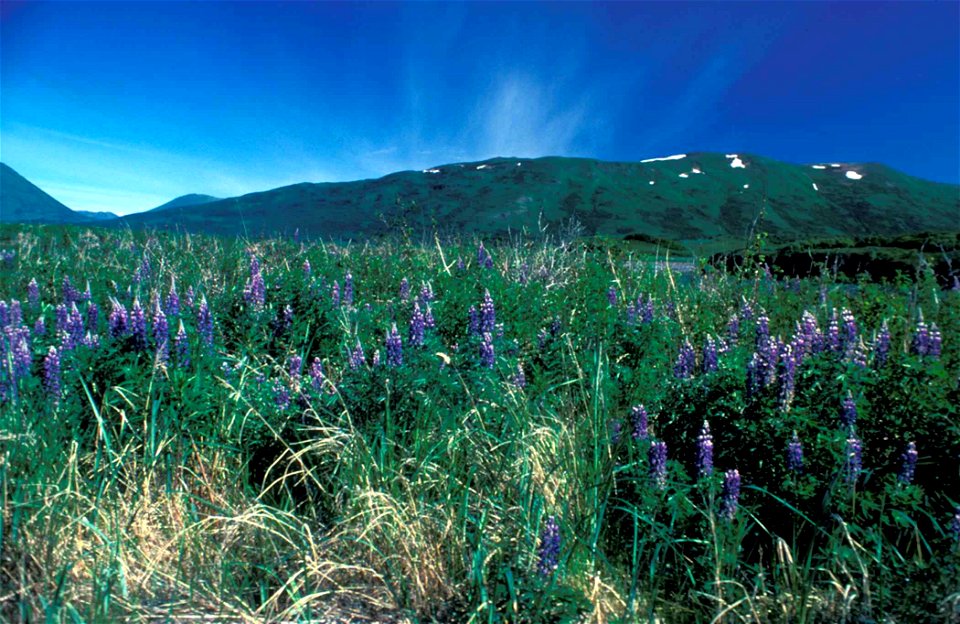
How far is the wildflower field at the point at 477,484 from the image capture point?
224cm

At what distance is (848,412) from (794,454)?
1.04 feet

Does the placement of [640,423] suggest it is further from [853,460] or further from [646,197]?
[646,197]

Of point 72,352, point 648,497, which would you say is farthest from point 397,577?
point 72,352

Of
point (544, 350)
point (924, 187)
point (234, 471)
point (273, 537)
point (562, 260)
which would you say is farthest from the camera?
point (924, 187)

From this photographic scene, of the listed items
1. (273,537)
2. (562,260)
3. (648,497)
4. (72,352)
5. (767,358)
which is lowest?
(273,537)

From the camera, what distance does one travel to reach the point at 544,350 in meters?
4.73

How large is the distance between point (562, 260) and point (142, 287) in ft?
18.0

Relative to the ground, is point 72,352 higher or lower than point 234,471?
higher

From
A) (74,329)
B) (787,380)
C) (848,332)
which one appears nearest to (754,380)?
(787,380)

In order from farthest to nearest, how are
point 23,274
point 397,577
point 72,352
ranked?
point 23,274 → point 72,352 → point 397,577

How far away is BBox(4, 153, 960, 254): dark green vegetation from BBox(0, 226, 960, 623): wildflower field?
92.7 m

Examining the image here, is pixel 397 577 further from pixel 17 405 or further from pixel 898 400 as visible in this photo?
pixel 898 400

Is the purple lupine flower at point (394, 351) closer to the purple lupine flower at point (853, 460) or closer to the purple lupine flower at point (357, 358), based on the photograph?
the purple lupine flower at point (357, 358)

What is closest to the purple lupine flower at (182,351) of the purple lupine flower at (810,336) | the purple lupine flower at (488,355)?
the purple lupine flower at (488,355)
